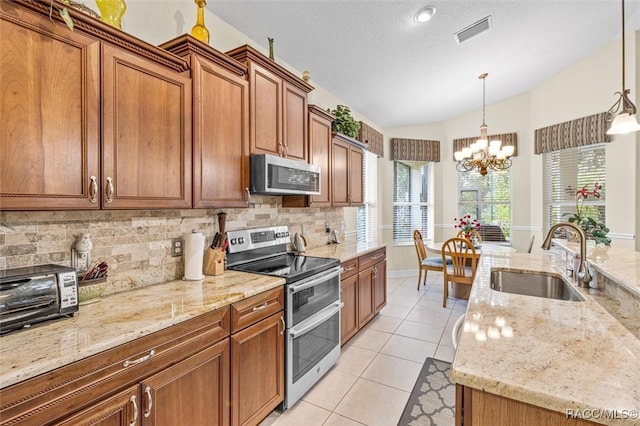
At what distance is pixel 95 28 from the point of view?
1288mm

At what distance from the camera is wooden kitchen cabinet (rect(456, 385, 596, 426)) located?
0.75 m

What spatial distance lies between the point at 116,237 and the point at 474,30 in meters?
3.66

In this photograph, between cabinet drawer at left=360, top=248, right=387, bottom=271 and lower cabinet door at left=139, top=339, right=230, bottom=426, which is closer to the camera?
lower cabinet door at left=139, top=339, right=230, bottom=426

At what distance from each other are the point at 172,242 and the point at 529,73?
5339 mm

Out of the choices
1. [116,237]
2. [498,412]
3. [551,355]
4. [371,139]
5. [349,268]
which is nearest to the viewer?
[498,412]

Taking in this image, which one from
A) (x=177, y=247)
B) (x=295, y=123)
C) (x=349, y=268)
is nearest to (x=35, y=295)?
(x=177, y=247)

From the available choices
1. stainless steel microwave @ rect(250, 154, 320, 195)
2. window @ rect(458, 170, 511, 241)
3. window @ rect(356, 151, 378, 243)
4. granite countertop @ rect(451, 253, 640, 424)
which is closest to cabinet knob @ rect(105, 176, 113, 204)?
stainless steel microwave @ rect(250, 154, 320, 195)

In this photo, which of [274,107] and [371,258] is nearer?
[274,107]

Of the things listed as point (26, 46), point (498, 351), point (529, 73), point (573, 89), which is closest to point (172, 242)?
point (26, 46)

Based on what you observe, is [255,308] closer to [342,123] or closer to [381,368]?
[381,368]

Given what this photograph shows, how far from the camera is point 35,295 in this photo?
1118mm

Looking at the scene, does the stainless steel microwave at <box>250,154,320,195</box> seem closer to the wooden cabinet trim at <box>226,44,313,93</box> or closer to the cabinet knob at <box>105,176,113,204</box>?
the wooden cabinet trim at <box>226,44,313,93</box>

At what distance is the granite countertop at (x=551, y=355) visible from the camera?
0.74m

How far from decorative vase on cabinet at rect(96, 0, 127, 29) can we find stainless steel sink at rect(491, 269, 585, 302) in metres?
2.71
